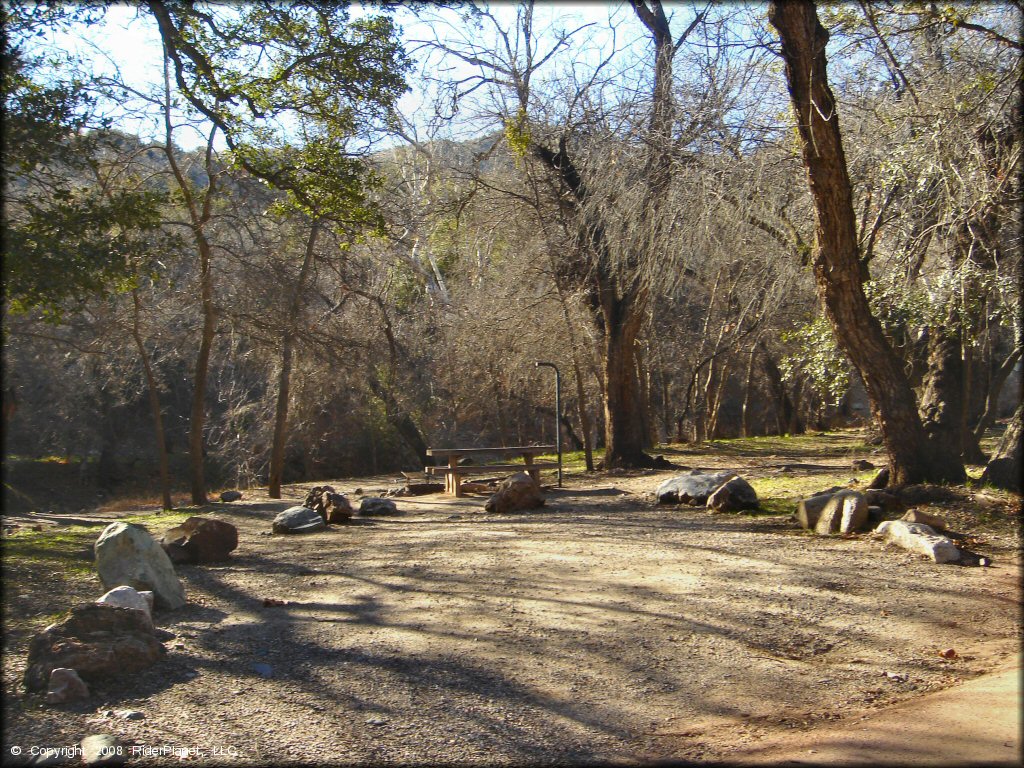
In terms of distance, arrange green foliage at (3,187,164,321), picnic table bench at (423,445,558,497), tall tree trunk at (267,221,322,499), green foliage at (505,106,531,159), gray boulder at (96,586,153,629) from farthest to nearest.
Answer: tall tree trunk at (267,221,322,499) → picnic table bench at (423,445,558,497) → green foliage at (505,106,531,159) → green foliage at (3,187,164,321) → gray boulder at (96,586,153,629)

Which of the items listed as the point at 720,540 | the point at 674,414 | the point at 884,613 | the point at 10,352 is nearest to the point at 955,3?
the point at 720,540

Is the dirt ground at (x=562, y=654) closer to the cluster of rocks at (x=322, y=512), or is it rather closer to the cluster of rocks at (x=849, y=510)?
the cluster of rocks at (x=849, y=510)

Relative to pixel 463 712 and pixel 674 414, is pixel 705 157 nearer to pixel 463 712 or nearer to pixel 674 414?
pixel 463 712

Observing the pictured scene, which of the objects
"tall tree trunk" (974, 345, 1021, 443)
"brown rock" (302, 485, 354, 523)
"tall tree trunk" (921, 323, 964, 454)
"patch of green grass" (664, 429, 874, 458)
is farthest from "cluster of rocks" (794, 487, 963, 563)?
"patch of green grass" (664, 429, 874, 458)

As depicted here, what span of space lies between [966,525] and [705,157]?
5696 millimetres

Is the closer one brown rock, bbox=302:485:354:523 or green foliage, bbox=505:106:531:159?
brown rock, bbox=302:485:354:523

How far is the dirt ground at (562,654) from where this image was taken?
4.19 meters

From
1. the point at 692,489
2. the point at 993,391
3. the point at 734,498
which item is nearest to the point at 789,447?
the point at 993,391

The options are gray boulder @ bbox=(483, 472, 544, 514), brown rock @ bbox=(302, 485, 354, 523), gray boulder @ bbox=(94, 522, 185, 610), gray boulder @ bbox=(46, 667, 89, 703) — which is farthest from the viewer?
gray boulder @ bbox=(483, 472, 544, 514)

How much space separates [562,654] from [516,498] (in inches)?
263

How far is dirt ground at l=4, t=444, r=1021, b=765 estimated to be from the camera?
13.8 ft

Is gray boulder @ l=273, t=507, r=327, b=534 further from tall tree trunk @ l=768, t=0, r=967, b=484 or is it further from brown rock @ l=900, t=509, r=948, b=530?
brown rock @ l=900, t=509, r=948, b=530

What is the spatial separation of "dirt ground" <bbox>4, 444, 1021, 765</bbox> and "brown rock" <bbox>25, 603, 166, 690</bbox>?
0.12 metres

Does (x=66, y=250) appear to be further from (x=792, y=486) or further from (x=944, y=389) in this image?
(x=944, y=389)
